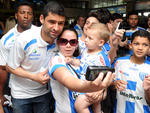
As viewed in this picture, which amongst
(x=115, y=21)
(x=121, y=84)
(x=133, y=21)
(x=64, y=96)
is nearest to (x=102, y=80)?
(x=64, y=96)

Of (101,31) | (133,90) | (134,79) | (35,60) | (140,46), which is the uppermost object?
(101,31)

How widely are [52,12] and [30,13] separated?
138 centimetres

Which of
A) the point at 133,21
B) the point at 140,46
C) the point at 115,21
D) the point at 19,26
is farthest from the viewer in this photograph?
the point at 133,21

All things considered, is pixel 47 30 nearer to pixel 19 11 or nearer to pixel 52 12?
pixel 52 12

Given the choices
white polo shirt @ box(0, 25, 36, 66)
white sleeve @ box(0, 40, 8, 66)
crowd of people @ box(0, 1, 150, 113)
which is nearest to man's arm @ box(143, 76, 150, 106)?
crowd of people @ box(0, 1, 150, 113)

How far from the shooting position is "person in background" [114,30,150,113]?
6.02ft

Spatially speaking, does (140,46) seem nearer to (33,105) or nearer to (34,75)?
(34,75)

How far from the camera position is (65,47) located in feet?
5.53

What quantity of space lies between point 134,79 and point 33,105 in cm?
116

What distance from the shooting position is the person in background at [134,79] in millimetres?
1836

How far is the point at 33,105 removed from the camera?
2145 millimetres

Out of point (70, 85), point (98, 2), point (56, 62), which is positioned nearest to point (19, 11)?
point (56, 62)

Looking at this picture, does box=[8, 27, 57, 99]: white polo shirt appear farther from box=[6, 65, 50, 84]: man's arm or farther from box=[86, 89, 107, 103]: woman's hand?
box=[86, 89, 107, 103]: woman's hand

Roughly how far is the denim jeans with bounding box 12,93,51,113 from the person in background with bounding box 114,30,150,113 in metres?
0.80
